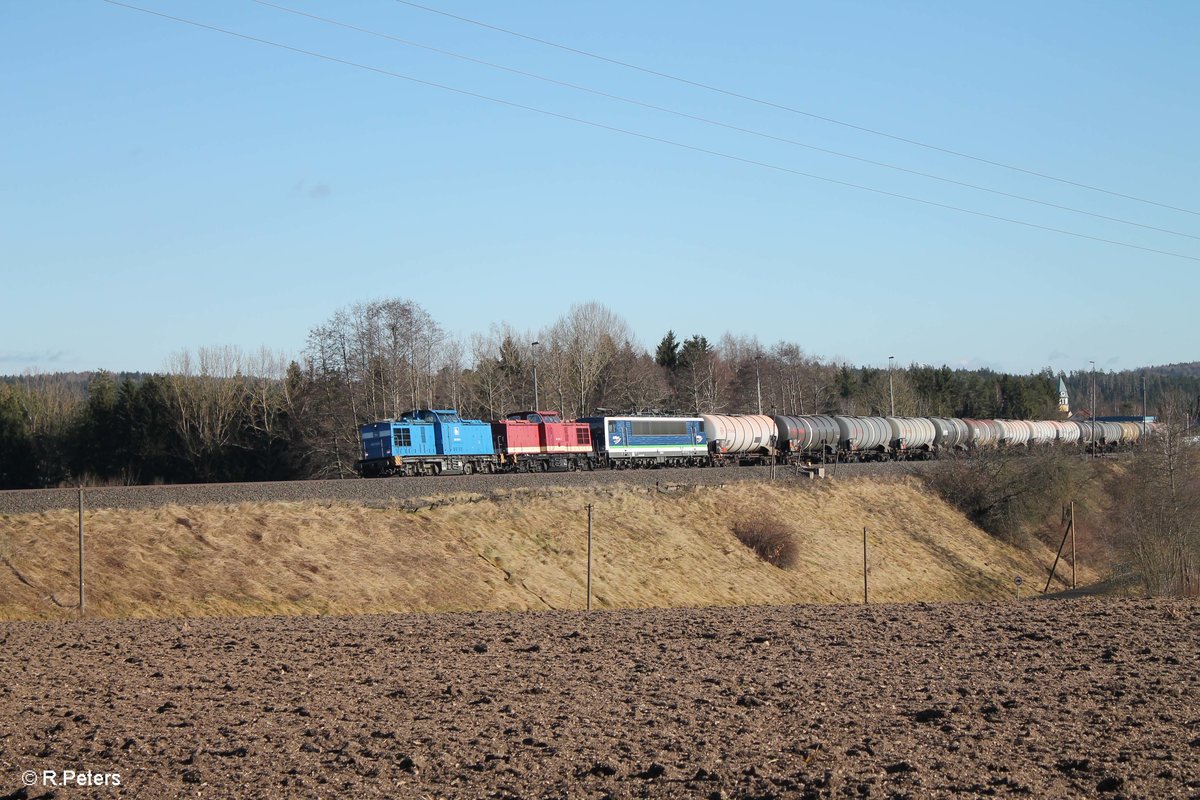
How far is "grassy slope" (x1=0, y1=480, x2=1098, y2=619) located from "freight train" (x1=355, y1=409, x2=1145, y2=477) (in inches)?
491

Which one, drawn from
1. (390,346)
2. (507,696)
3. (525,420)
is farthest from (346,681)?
(390,346)

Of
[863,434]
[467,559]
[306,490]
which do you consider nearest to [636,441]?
[863,434]

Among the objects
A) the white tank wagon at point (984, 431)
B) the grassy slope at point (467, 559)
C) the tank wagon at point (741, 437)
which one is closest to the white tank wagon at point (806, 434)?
the tank wagon at point (741, 437)

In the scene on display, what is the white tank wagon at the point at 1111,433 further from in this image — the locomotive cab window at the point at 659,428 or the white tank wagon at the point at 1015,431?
the locomotive cab window at the point at 659,428

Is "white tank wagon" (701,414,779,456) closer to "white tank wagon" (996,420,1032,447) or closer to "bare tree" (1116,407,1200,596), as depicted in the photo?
"bare tree" (1116,407,1200,596)

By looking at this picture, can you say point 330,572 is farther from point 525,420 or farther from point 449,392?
point 449,392

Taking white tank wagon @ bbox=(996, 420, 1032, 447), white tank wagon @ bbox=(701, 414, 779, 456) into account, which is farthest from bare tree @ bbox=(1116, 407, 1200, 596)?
white tank wagon @ bbox=(701, 414, 779, 456)

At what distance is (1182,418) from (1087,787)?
57.4 metres

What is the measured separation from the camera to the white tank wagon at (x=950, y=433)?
7806cm

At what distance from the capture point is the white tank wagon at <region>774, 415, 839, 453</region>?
66562 millimetres

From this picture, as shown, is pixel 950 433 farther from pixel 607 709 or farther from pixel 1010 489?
pixel 607 709

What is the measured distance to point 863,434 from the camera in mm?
71250

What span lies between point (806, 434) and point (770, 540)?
93.6ft

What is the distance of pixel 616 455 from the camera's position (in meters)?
59.0
